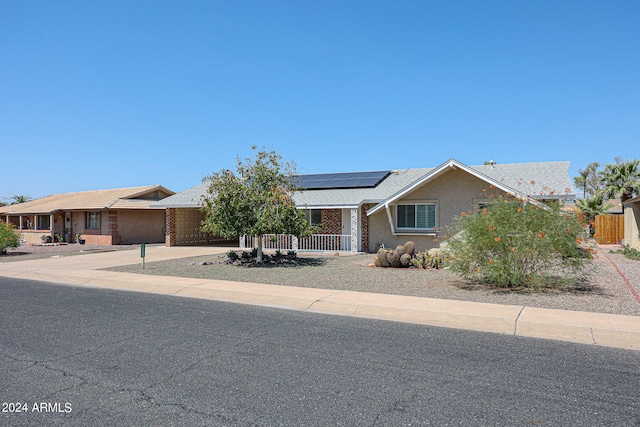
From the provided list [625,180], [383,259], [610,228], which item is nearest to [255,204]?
[383,259]

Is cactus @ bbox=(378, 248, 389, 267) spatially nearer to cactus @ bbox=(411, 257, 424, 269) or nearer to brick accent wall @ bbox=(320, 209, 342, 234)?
cactus @ bbox=(411, 257, 424, 269)

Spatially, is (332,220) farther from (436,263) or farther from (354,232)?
(436,263)

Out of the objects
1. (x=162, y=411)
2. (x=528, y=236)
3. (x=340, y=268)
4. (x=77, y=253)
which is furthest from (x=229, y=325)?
(x=77, y=253)

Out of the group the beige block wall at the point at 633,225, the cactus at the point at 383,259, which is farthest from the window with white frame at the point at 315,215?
the beige block wall at the point at 633,225

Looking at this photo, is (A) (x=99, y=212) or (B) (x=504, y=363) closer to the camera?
(B) (x=504, y=363)

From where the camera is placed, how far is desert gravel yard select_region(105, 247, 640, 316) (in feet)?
32.4

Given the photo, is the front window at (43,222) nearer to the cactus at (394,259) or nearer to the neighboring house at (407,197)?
the neighboring house at (407,197)

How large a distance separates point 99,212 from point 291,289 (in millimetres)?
24774

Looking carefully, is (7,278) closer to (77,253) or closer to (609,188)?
(77,253)

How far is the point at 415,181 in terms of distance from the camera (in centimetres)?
2019

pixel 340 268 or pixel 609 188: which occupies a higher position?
pixel 609 188

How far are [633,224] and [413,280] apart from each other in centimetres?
1533

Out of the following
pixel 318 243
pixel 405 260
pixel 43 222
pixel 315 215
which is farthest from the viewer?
pixel 43 222

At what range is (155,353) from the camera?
256 inches
